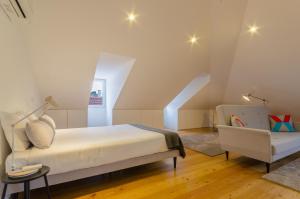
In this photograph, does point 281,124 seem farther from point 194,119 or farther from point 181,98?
point 194,119

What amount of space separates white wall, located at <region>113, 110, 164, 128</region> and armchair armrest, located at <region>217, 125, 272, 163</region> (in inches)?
115

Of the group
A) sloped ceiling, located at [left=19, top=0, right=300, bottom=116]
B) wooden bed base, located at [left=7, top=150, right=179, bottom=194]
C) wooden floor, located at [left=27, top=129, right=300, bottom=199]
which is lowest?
wooden floor, located at [left=27, top=129, right=300, bottom=199]

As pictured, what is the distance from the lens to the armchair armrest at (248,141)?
2322 millimetres

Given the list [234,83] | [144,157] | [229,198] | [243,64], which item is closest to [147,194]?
[144,157]

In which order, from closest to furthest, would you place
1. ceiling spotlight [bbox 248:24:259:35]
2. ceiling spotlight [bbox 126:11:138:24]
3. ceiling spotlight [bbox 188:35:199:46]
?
1. ceiling spotlight [bbox 126:11:138:24]
2. ceiling spotlight [bbox 248:24:259:35]
3. ceiling spotlight [bbox 188:35:199:46]

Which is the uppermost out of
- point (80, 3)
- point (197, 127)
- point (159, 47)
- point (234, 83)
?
point (80, 3)

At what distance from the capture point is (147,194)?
1865mm


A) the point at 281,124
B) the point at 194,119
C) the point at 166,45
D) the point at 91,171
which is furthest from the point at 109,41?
the point at 194,119

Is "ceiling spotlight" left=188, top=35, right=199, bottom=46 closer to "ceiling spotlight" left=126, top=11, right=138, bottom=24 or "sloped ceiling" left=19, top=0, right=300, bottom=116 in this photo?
"sloped ceiling" left=19, top=0, right=300, bottom=116

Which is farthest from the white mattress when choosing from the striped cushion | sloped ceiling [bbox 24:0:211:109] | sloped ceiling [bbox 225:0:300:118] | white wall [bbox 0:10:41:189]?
sloped ceiling [bbox 225:0:300:118]

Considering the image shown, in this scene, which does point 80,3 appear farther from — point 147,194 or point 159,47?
point 147,194

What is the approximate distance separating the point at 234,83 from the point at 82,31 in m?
4.12

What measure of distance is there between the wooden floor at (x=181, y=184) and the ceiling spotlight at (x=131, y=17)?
2.43 metres

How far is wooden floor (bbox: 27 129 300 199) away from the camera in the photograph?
6.07 ft
